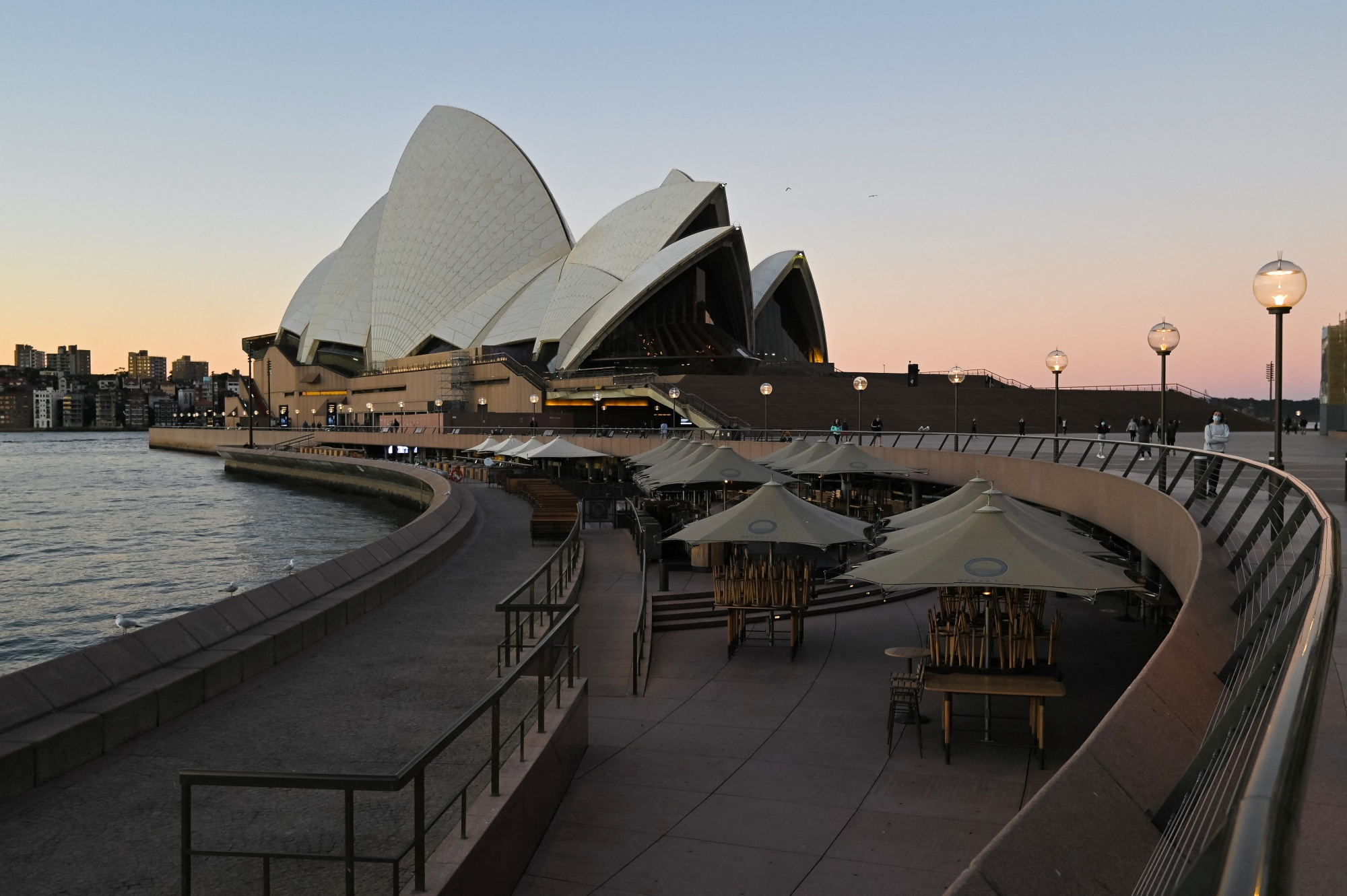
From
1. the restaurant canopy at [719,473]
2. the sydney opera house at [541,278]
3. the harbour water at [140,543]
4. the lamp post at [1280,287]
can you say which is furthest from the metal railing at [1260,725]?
the sydney opera house at [541,278]

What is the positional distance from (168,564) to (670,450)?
13.5m

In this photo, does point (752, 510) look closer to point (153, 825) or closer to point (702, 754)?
point (702, 754)

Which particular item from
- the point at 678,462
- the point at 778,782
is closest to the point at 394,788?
the point at 778,782

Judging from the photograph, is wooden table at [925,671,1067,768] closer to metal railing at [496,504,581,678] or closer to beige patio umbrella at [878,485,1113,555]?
beige patio umbrella at [878,485,1113,555]

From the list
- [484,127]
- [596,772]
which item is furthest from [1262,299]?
[484,127]

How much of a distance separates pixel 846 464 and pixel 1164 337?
23.6 feet

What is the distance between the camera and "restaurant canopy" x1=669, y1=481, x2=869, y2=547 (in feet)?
39.1

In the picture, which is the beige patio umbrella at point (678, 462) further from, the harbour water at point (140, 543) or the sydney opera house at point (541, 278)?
the sydney opera house at point (541, 278)

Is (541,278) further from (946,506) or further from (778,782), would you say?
(778,782)

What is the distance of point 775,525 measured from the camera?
1212 cm

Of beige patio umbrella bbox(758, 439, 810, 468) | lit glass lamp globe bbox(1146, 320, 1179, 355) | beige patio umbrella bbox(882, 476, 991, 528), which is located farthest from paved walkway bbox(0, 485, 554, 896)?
beige patio umbrella bbox(758, 439, 810, 468)

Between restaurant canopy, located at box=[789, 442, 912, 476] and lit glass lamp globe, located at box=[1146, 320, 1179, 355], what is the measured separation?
6637mm

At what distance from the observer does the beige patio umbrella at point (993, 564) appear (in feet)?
27.4

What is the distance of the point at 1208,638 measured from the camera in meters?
5.29
